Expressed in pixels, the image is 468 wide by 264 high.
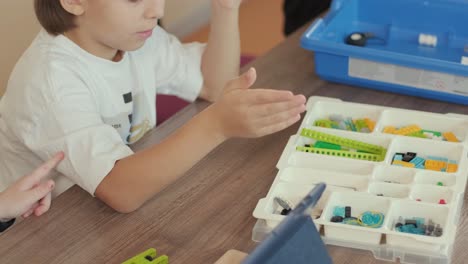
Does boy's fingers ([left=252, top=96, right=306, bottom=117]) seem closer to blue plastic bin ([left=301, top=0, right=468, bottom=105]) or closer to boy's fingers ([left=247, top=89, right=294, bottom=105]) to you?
boy's fingers ([left=247, top=89, right=294, bottom=105])

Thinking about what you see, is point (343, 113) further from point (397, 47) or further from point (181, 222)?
point (181, 222)

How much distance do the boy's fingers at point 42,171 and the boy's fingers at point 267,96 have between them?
0.30m

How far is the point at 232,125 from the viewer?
108 centimetres

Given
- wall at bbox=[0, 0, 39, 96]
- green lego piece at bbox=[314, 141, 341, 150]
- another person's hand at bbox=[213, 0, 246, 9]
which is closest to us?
green lego piece at bbox=[314, 141, 341, 150]

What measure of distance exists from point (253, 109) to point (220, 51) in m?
0.38

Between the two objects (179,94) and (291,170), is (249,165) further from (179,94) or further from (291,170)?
(179,94)

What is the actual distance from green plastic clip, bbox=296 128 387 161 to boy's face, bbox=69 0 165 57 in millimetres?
302

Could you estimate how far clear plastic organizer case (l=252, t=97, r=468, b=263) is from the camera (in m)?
0.97

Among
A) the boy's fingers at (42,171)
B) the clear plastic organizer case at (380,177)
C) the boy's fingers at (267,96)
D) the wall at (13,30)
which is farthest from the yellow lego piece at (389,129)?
the wall at (13,30)

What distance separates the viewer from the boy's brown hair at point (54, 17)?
121 centimetres

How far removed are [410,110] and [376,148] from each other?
13 centimetres

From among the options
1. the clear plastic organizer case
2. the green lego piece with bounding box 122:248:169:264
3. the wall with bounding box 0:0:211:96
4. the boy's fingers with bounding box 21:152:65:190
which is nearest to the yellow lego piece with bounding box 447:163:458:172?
the clear plastic organizer case

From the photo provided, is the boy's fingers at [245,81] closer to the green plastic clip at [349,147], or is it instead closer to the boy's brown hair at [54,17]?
the green plastic clip at [349,147]

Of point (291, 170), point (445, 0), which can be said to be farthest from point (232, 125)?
point (445, 0)
